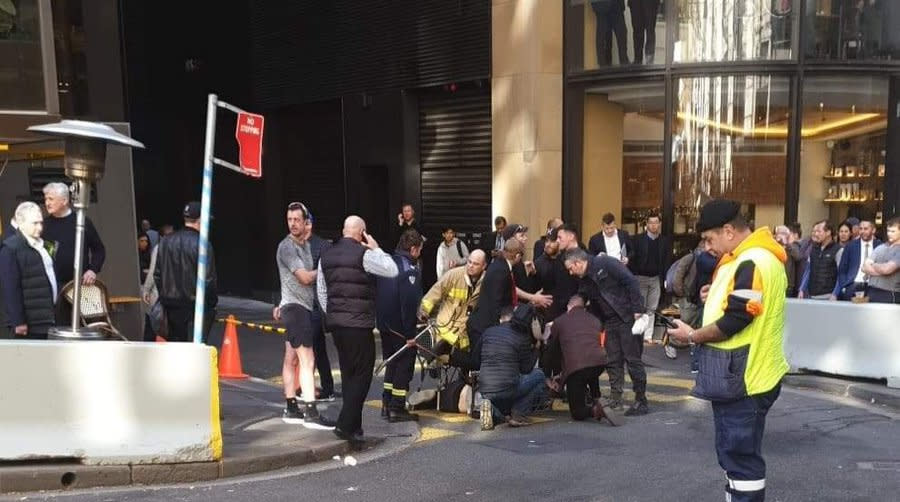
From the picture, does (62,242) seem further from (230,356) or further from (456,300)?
(456,300)

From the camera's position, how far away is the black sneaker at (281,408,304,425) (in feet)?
24.8

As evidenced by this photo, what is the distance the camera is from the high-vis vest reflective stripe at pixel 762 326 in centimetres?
446

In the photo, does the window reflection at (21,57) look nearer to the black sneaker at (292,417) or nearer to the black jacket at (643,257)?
the black sneaker at (292,417)

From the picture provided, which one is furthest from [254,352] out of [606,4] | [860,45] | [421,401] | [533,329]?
[860,45]

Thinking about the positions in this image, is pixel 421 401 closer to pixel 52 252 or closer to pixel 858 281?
pixel 52 252

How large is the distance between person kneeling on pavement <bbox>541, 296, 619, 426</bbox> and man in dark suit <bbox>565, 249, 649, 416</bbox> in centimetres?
25

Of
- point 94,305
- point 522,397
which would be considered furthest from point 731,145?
point 94,305

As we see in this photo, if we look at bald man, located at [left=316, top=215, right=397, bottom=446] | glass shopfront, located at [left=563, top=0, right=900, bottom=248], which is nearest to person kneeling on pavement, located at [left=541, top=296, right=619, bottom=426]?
bald man, located at [left=316, top=215, right=397, bottom=446]

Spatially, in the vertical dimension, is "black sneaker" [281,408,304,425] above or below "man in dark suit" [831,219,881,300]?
below

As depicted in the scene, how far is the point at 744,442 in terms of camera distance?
448 cm

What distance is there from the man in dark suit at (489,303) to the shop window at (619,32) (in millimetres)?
6626

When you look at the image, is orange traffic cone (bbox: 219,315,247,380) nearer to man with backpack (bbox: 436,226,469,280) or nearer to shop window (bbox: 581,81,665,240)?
man with backpack (bbox: 436,226,469,280)

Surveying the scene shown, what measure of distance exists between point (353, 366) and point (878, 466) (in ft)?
13.8

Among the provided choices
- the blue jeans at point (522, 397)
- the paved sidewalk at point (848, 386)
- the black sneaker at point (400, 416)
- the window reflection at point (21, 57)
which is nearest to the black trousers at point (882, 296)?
the paved sidewalk at point (848, 386)
